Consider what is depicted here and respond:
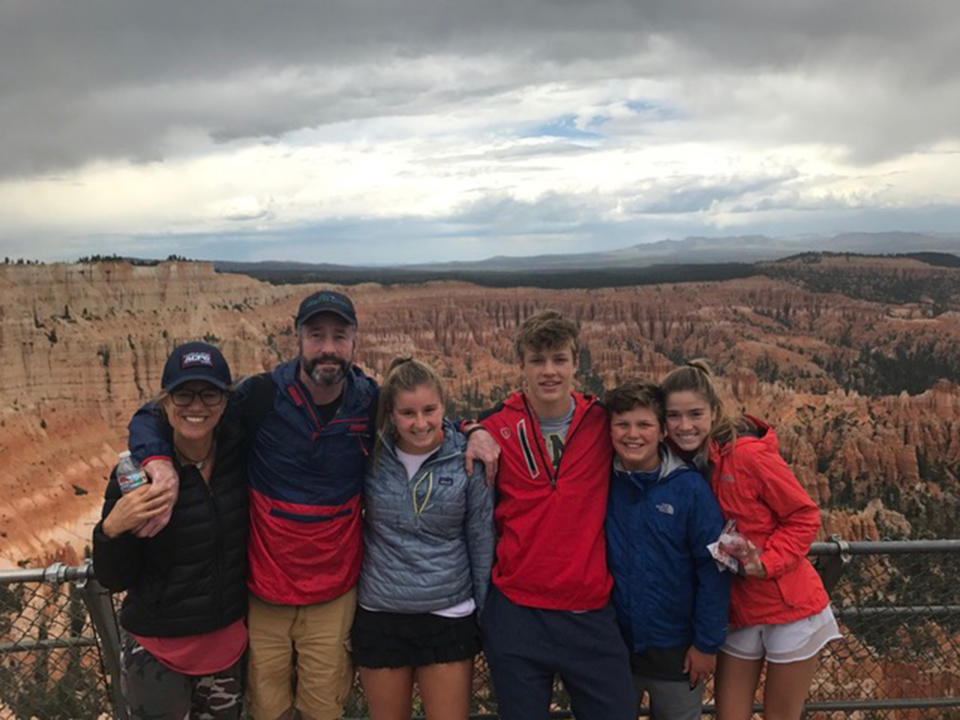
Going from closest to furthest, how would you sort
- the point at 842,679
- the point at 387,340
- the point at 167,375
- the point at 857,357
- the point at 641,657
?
the point at 167,375 → the point at 641,657 → the point at 842,679 → the point at 857,357 → the point at 387,340

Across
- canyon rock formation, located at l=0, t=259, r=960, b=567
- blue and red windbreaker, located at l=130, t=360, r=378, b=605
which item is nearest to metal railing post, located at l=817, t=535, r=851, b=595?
blue and red windbreaker, located at l=130, t=360, r=378, b=605

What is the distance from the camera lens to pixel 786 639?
2.98 m

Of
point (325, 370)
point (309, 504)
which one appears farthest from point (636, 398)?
point (309, 504)

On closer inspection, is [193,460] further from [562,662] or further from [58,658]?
[562,662]

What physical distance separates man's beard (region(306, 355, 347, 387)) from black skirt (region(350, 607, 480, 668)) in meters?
0.99

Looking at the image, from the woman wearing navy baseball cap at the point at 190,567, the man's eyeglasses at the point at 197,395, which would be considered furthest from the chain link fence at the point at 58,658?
the man's eyeglasses at the point at 197,395

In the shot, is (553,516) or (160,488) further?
(553,516)

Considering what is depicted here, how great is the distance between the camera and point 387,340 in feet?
210

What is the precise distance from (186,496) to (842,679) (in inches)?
206

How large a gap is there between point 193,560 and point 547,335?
66.1 inches

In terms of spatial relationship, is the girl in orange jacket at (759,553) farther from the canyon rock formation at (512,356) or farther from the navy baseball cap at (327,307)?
the canyon rock formation at (512,356)

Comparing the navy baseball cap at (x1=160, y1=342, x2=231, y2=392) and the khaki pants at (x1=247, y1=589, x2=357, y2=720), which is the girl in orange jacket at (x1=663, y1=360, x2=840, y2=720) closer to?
the khaki pants at (x1=247, y1=589, x2=357, y2=720)

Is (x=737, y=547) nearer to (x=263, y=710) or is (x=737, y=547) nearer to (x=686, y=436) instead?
(x=686, y=436)

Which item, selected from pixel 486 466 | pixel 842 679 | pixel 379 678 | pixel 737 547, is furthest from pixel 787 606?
pixel 842 679
